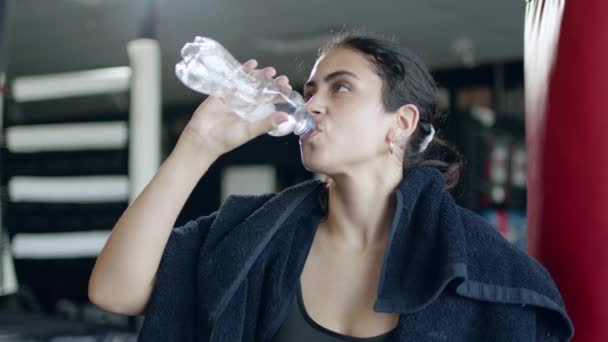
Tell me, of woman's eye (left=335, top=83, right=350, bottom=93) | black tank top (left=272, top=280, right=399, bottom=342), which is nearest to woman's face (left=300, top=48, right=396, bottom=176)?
woman's eye (left=335, top=83, right=350, bottom=93)

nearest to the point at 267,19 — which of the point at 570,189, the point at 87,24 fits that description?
the point at 87,24

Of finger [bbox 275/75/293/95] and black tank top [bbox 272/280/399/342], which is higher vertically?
finger [bbox 275/75/293/95]

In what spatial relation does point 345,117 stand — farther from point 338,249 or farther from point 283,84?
point 338,249

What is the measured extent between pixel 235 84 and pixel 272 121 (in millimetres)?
147

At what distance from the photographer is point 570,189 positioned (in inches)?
43.8

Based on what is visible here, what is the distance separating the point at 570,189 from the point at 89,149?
1.69m

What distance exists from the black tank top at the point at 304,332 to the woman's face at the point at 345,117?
0.22 meters

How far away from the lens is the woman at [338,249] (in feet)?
3.52

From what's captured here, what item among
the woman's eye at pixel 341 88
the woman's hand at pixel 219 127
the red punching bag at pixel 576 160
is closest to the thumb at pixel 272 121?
the woman's hand at pixel 219 127

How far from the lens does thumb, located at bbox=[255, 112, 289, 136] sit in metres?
1.10

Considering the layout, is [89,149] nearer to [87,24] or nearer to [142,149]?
[142,149]

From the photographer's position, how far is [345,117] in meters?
1.16

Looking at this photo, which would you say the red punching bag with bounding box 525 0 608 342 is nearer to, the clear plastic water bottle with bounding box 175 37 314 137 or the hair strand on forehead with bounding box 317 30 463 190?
the hair strand on forehead with bounding box 317 30 463 190

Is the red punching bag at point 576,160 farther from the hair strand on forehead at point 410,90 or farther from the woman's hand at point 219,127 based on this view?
the woman's hand at point 219,127
